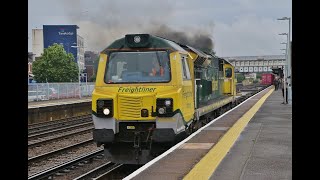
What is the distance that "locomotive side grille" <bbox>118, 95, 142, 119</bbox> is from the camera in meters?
9.55

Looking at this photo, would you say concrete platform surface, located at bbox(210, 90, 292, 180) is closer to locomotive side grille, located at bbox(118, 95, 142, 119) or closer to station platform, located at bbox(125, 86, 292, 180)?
station platform, located at bbox(125, 86, 292, 180)

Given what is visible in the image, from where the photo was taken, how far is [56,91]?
126ft

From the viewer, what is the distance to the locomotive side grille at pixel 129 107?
955cm

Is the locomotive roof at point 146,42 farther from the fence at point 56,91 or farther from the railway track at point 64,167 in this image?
the fence at point 56,91

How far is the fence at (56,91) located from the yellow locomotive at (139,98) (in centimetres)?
2475

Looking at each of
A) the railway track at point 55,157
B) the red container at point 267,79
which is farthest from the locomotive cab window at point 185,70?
the red container at point 267,79

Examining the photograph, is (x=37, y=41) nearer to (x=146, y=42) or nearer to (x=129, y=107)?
(x=146, y=42)

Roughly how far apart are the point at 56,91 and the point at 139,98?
3011cm

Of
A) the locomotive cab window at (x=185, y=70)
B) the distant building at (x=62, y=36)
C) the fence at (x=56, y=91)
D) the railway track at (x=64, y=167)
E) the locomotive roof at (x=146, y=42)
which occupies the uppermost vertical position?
the distant building at (x=62, y=36)

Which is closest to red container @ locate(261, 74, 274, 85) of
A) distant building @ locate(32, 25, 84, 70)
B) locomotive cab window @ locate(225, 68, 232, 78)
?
distant building @ locate(32, 25, 84, 70)

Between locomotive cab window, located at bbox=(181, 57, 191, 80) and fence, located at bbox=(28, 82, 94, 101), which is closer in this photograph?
locomotive cab window, located at bbox=(181, 57, 191, 80)

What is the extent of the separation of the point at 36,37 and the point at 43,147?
360 ft

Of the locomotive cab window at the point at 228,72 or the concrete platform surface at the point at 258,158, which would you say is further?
the locomotive cab window at the point at 228,72

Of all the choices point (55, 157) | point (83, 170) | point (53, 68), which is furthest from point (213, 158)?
point (53, 68)
